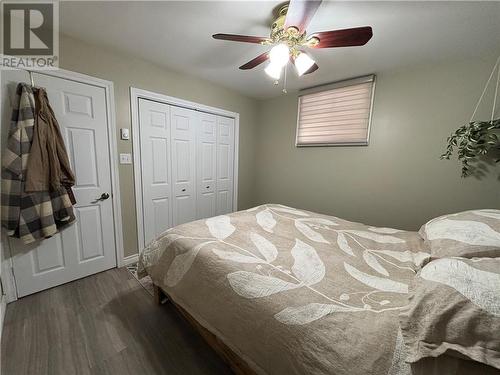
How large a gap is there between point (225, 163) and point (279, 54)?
1.95m

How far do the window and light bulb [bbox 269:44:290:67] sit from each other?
1423 mm

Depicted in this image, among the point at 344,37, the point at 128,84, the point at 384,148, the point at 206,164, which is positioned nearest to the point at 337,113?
the point at 384,148

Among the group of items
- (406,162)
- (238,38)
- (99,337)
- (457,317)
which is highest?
(238,38)

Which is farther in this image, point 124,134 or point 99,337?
point 124,134

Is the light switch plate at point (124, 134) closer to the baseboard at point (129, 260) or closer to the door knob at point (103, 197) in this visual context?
the door knob at point (103, 197)

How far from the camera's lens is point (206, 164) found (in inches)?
113

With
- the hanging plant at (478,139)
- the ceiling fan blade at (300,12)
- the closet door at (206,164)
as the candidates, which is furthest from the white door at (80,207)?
the hanging plant at (478,139)

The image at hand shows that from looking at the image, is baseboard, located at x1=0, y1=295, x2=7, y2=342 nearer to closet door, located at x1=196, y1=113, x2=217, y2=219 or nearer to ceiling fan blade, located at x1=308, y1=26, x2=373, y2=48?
closet door, located at x1=196, y1=113, x2=217, y2=219

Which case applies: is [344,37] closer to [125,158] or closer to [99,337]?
[125,158]

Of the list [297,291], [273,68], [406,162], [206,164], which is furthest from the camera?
[206,164]

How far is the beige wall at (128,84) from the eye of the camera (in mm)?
1769

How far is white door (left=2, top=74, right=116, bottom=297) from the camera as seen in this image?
1681 mm

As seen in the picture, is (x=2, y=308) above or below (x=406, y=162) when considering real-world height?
below

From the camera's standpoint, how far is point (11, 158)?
4.77ft
